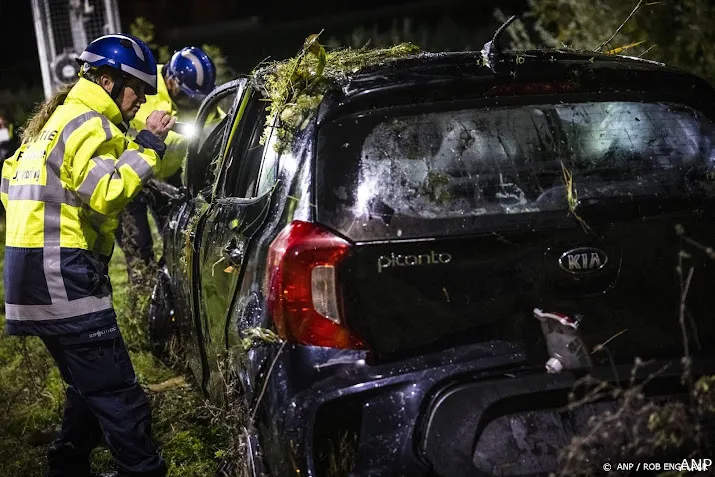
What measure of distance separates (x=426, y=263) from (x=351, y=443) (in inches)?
23.9

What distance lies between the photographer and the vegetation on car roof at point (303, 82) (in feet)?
9.50

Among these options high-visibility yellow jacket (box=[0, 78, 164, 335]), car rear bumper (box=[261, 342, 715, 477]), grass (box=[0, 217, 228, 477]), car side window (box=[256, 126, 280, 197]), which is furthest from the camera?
grass (box=[0, 217, 228, 477])

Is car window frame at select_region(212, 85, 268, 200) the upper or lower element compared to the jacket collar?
lower

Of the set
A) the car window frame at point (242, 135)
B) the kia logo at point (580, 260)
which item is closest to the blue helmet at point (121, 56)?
the car window frame at point (242, 135)

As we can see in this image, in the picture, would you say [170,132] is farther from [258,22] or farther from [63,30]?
[258,22]

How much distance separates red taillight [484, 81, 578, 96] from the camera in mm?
2777

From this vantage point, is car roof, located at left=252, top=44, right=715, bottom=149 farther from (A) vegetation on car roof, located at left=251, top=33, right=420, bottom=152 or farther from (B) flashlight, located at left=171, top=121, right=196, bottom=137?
(B) flashlight, located at left=171, top=121, right=196, bottom=137

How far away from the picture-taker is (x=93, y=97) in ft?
11.6

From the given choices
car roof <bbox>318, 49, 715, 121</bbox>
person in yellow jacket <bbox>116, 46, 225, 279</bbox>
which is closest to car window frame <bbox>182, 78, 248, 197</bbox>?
person in yellow jacket <bbox>116, 46, 225, 279</bbox>

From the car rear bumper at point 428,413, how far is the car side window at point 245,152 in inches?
43.3

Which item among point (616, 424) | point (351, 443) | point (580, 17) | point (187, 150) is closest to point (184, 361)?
point (187, 150)

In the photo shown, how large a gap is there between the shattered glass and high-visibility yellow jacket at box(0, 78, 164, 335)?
1.23 m

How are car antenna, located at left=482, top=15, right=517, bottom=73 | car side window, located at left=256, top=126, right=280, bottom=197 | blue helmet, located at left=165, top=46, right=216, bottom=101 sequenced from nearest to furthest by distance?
1. car antenna, located at left=482, top=15, right=517, bottom=73
2. car side window, located at left=256, top=126, right=280, bottom=197
3. blue helmet, located at left=165, top=46, right=216, bottom=101

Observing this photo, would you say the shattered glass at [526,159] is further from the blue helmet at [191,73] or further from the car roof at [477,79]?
the blue helmet at [191,73]
